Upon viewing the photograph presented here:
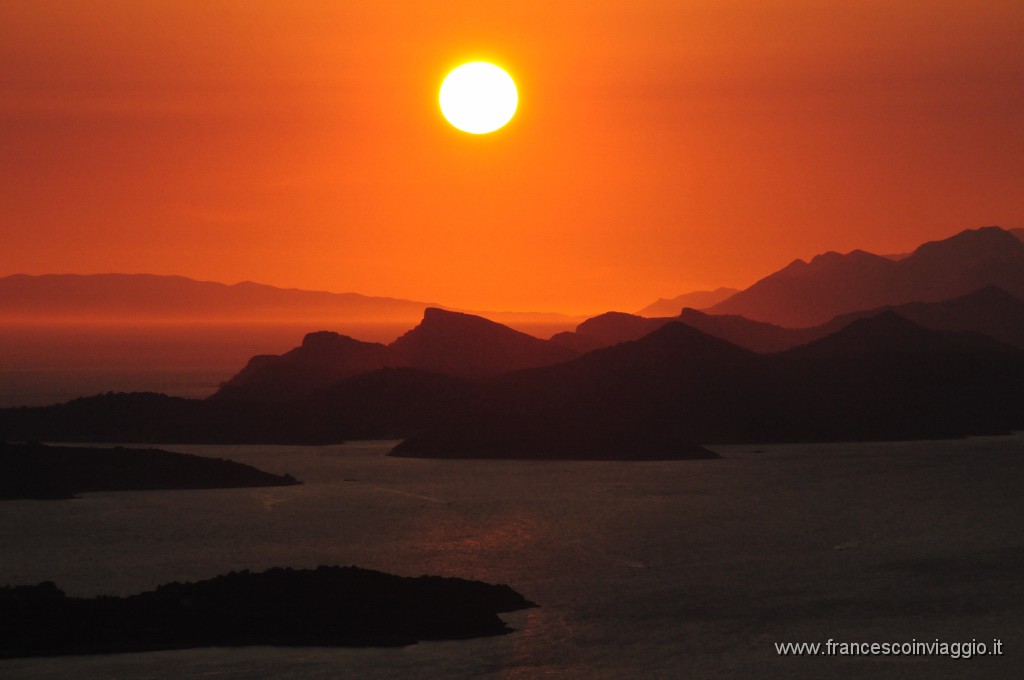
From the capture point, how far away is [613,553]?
78.6m

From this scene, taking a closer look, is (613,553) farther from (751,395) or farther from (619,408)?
(751,395)

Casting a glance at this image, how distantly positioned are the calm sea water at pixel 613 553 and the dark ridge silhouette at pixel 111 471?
3.90 metres

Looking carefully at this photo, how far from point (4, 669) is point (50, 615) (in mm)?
4125

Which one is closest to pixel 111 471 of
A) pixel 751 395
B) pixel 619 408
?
pixel 619 408

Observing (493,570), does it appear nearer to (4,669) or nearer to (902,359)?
(4,669)

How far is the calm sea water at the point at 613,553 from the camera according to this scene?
52.9m

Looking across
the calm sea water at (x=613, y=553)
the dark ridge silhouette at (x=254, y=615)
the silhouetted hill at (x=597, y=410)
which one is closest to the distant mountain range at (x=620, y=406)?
the silhouetted hill at (x=597, y=410)

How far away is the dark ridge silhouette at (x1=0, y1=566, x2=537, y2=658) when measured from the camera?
2084 inches

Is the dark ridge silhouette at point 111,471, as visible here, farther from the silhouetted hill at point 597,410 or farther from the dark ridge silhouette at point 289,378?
the dark ridge silhouette at point 289,378

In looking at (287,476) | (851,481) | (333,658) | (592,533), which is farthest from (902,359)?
(333,658)

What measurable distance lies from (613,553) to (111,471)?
163ft

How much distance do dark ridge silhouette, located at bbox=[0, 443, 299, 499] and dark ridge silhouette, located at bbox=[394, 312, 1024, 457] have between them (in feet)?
93.4

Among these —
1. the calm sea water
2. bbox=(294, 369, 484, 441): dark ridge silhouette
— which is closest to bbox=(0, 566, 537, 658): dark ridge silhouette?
the calm sea water

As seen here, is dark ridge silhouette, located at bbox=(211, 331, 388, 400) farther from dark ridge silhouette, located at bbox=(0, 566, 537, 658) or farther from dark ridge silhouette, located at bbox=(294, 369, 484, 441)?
dark ridge silhouette, located at bbox=(0, 566, 537, 658)
